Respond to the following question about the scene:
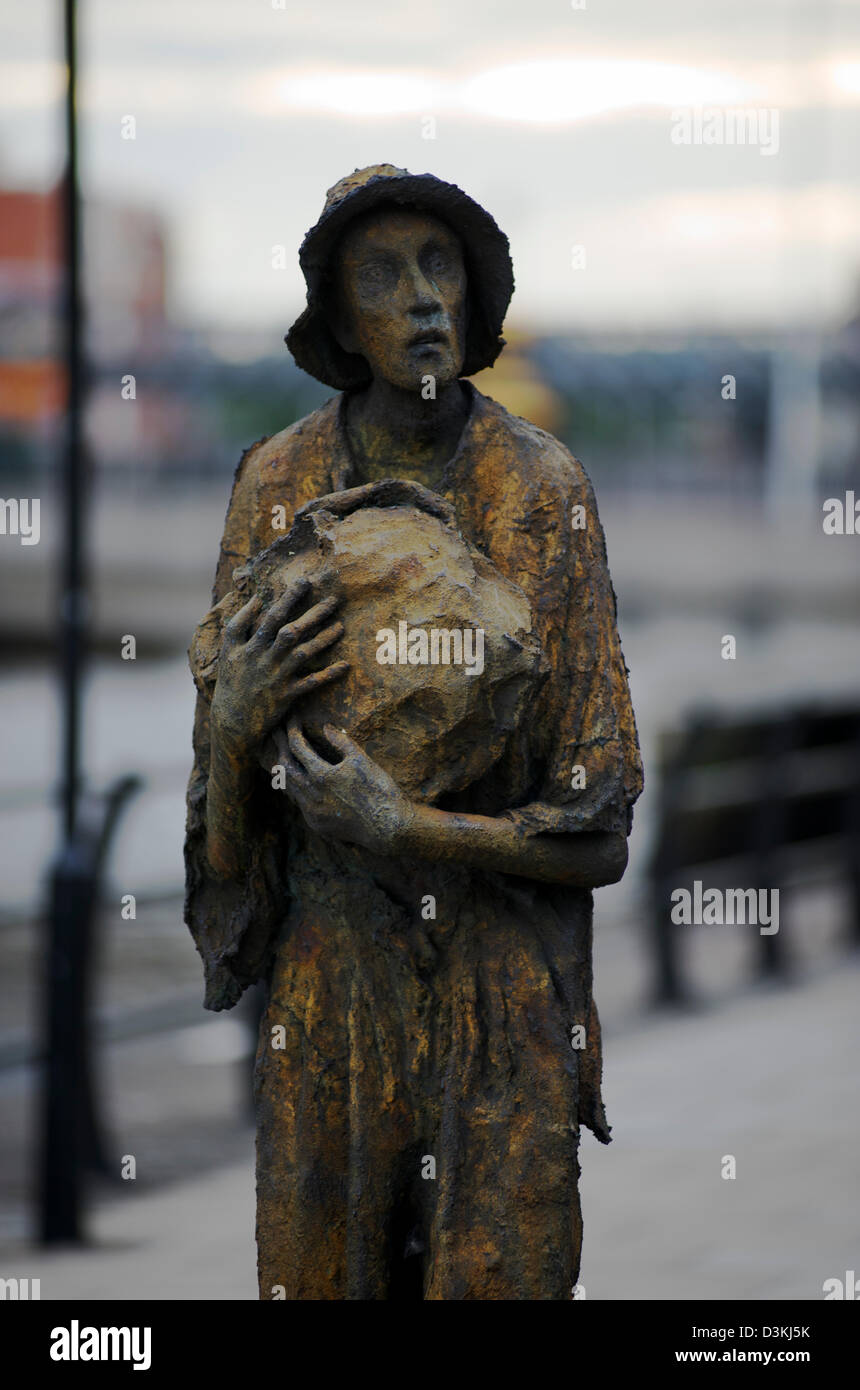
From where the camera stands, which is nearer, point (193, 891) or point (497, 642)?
point (497, 642)

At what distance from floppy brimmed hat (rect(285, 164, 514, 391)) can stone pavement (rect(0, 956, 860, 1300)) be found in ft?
13.1

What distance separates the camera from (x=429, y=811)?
346cm

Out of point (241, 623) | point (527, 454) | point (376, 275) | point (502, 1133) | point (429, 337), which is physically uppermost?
point (376, 275)

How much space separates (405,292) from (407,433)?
270mm

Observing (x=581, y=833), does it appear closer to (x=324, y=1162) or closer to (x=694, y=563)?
(x=324, y=1162)

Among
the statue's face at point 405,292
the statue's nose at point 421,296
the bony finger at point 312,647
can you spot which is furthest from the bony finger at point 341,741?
the statue's nose at point 421,296

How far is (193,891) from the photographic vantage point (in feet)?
12.7

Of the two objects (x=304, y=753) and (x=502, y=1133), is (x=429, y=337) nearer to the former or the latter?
(x=304, y=753)

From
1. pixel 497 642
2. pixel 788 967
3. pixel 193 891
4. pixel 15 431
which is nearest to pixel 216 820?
pixel 193 891

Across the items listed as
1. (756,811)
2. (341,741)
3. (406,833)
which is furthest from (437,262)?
(756,811)

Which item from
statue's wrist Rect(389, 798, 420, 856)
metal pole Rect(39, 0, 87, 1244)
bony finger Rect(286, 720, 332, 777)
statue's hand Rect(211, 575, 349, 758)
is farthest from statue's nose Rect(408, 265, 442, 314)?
metal pole Rect(39, 0, 87, 1244)

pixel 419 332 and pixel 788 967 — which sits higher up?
pixel 419 332

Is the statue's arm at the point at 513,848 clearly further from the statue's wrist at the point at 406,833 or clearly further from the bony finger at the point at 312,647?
the bony finger at the point at 312,647

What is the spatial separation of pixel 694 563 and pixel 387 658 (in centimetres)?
3011
